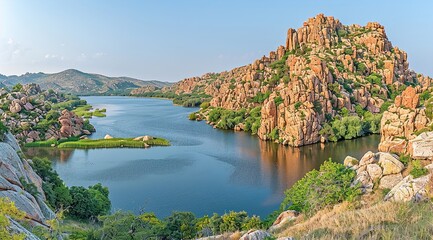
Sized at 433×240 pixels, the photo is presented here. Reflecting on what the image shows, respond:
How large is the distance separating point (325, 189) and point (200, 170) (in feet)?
79.5

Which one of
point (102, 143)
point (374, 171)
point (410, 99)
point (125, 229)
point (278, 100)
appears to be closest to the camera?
point (125, 229)

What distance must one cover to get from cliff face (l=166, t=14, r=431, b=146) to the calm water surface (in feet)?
21.5

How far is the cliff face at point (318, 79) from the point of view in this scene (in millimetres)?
65662

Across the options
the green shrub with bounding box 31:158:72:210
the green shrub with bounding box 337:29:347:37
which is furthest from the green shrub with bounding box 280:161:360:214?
the green shrub with bounding box 337:29:347:37

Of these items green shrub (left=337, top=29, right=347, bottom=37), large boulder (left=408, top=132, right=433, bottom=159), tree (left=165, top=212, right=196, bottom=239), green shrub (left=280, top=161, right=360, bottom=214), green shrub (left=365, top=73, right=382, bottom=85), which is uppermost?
green shrub (left=337, top=29, right=347, bottom=37)

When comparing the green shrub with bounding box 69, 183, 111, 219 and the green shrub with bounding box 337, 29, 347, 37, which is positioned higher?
the green shrub with bounding box 337, 29, 347, 37

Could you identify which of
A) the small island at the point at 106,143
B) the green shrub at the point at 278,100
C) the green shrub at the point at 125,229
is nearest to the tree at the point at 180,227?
the green shrub at the point at 125,229

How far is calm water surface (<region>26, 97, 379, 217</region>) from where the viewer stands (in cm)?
3294

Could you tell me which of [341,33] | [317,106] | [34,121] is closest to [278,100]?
[317,106]

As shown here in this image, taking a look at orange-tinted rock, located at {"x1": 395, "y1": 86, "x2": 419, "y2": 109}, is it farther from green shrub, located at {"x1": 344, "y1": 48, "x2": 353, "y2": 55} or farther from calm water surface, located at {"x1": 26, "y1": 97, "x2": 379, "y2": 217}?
green shrub, located at {"x1": 344, "y1": 48, "x2": 353, "y2": 55}

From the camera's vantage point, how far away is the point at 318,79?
73.3 meters

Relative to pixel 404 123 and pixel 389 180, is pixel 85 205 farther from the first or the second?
pixel 404 123

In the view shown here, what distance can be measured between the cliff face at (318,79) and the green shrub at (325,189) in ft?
120

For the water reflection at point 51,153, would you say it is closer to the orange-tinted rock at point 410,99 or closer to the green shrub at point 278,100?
the green shrub at point 278,100
